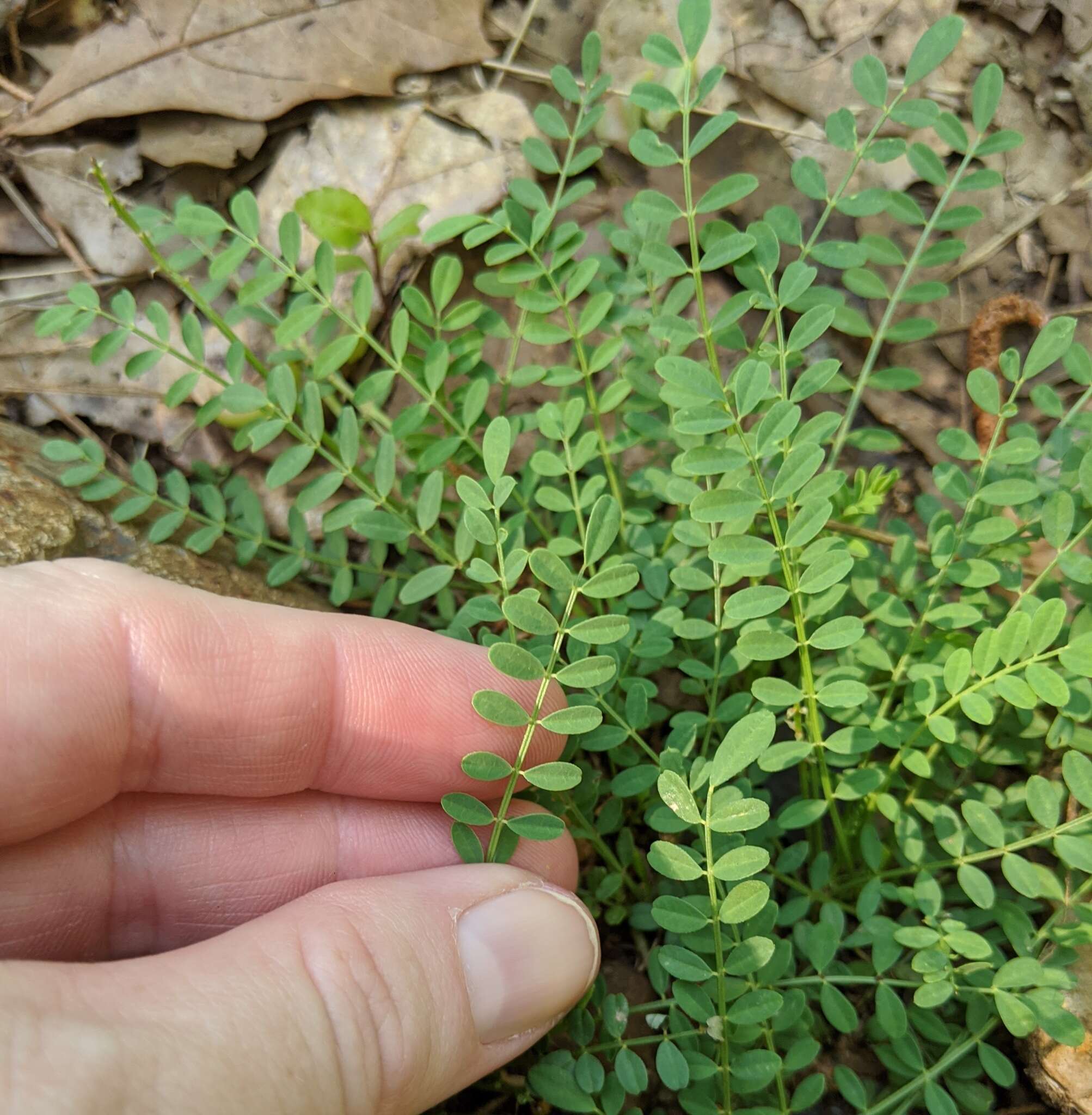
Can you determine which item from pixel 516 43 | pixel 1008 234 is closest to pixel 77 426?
pixel 516 43

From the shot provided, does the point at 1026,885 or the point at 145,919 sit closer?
the point at 1026,885

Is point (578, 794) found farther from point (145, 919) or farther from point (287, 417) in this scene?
point (287, 417)

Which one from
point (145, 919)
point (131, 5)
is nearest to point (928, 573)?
point (145, 919)

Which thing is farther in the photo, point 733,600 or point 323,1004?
point 733,600

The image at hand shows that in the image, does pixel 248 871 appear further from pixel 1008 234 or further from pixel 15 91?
pixel 1008 234

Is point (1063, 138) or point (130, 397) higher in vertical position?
point (1063, 138)

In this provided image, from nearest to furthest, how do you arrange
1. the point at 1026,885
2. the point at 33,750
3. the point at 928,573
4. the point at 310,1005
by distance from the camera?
the point at 310,1005 < the point at 33,750 < the point at 1026,885 < the point at 928,573
